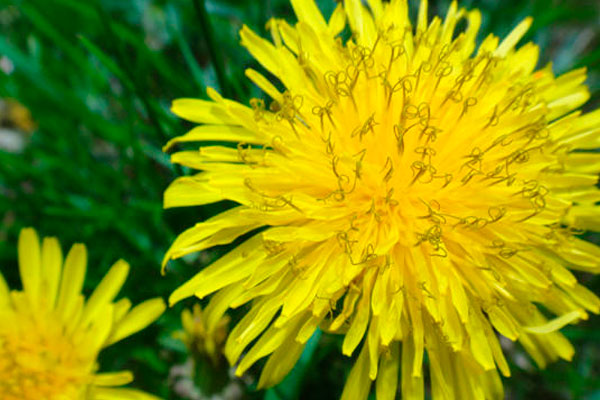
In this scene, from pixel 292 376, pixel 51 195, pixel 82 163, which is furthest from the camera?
pixel 82 163

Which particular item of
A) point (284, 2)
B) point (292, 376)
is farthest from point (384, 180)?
point (284, 2)

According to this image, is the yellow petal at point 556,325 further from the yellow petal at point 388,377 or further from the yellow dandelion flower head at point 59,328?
the yellow dandelion flower head at point 59,328

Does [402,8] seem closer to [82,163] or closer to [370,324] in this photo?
[370,324]

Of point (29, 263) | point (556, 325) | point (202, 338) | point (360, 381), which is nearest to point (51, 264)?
point (29, 263)

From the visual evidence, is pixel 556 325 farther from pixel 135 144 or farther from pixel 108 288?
pixel 135 144

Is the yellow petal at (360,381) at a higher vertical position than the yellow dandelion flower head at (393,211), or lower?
lower

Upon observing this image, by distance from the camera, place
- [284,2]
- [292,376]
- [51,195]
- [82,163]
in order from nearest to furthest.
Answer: [292,376] < [51,195] < [82,163] < [284,2]

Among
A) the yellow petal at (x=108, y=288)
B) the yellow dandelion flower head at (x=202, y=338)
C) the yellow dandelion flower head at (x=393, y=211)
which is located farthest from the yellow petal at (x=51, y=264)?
the yellow dandelion flower head at (x=393, y=211)
